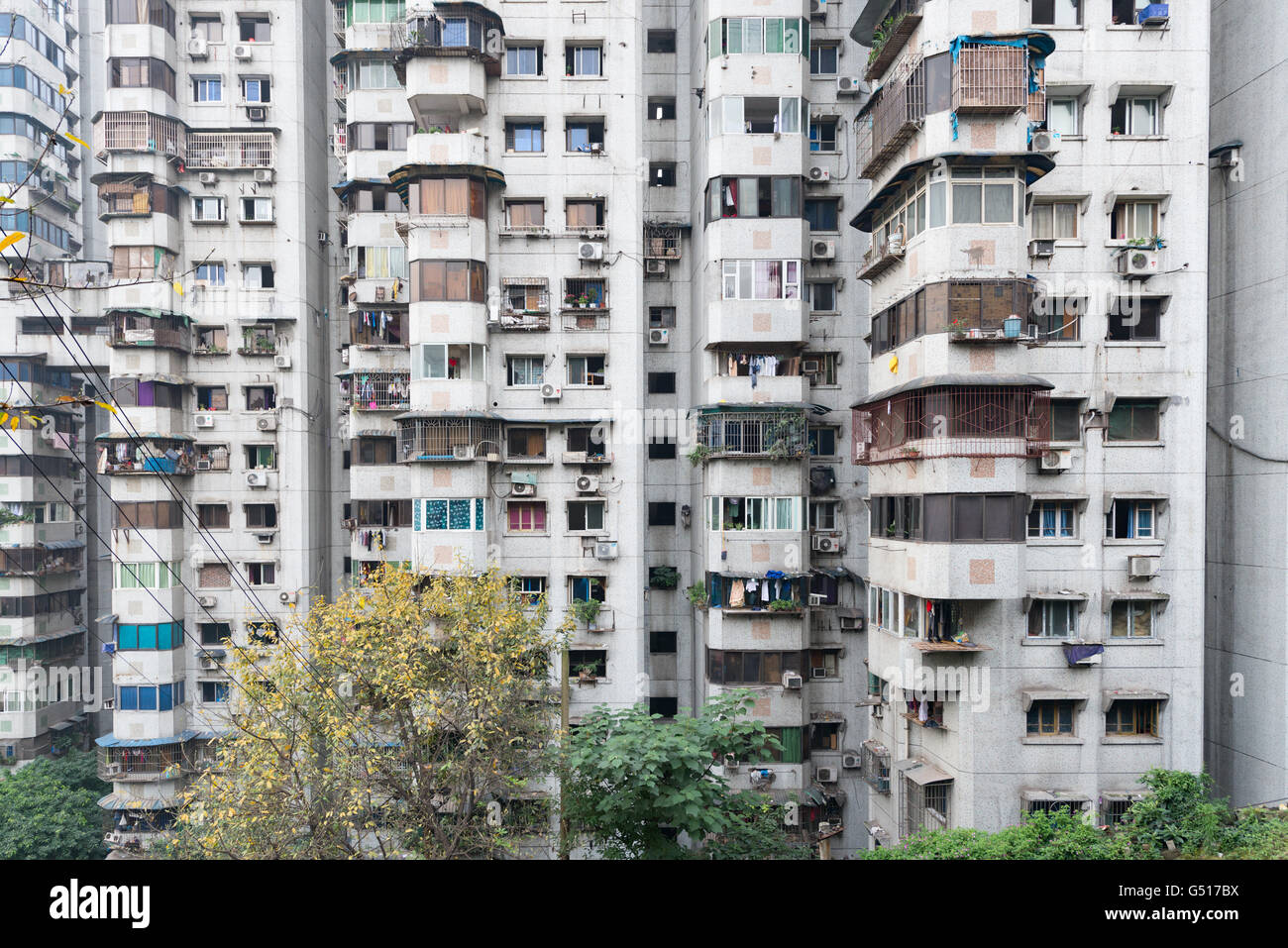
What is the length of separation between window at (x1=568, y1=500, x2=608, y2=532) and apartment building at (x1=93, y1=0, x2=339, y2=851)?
28.5 ft

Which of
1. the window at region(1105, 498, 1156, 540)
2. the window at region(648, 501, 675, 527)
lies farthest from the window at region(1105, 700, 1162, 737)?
the window at region(648, 501, 675, 527)

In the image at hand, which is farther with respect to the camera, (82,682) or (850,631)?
(82,682)

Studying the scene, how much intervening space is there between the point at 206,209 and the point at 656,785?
71.3 ft

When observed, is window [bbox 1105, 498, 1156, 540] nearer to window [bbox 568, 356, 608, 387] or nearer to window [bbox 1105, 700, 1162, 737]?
window [bbox 1105, 700, 1162, 737]

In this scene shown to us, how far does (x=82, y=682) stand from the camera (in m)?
22.7

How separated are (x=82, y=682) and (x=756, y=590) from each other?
23.8 metres

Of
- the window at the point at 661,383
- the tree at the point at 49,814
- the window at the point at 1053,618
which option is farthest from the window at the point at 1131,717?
the tree at the point at 49,814

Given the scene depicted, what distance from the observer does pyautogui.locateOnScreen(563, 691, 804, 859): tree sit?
11.4m

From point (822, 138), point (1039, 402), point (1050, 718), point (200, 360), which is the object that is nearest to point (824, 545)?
point (1050, 718)

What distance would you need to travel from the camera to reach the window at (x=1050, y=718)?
1417cm

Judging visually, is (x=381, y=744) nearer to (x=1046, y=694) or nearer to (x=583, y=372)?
(x=583, y=372)

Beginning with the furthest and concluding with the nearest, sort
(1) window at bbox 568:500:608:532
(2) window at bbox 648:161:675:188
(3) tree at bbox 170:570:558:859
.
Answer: (2) window at bbox 648:161:675:188 < (1) window at bbox 568:500:608:532 < (3) tree at bbox 170:570:558:859

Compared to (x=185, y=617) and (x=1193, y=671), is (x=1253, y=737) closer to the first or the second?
(x=1193, y=671)
